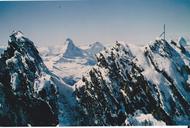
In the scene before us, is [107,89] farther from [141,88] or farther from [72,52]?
[72,52]

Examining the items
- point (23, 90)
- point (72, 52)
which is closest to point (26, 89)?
point (23, 90)

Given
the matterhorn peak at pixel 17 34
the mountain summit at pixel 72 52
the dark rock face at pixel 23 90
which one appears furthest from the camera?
the mountain summit at pixel 72 52

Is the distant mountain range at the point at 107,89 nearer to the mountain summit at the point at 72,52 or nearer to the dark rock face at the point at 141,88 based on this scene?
the dark rock face at the point at 141,88

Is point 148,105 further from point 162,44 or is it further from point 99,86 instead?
point 99,86

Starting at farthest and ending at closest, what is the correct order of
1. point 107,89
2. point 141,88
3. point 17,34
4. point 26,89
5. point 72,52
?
1. point 72,52
2. point 107,89
3. point 26,89
4. point 17,34
5. point 141,88

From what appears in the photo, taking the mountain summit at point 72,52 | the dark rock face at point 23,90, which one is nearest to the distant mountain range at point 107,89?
the dark rock face at point 23,90
